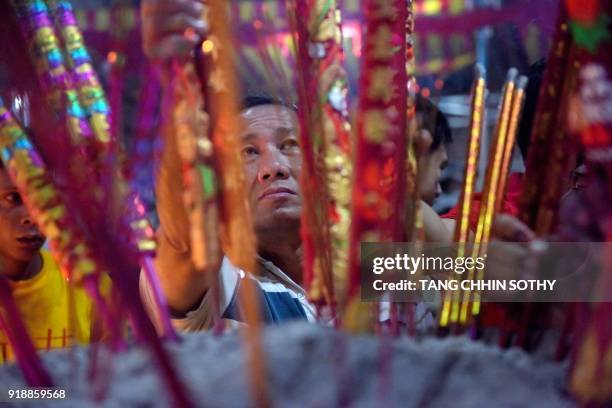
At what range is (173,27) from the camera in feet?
0.97

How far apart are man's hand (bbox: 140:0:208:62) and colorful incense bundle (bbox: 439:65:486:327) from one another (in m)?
0.20

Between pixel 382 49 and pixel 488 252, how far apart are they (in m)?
0.15

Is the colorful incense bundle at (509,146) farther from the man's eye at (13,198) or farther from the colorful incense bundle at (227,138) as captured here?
the man's eye at (13,198)

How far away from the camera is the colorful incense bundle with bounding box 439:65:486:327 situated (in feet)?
1.35

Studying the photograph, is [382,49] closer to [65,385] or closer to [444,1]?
[65,385]

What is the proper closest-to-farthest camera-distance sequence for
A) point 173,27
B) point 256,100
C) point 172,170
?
point 173,27 < point 172,170 < point 256,100

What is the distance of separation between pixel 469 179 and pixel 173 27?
8.6 inches

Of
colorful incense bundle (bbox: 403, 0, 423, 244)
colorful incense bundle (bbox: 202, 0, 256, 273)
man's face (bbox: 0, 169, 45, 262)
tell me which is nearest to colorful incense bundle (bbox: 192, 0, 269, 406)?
colorful incense bundle (bbox: 202, 0, 256, 273)

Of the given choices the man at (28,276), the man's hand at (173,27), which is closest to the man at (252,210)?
the man's hand at (173,27)

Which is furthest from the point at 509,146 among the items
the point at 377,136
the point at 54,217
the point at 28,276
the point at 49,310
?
the point at 28,276

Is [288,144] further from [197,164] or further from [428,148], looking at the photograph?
[197,164]

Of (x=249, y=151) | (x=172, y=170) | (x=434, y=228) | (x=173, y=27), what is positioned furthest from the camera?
(x=249, y=151)

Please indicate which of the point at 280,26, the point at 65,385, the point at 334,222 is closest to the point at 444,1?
the point at 280,26

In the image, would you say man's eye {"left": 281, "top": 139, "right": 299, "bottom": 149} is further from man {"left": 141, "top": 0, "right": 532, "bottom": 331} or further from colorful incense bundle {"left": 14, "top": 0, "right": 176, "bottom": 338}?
colorful incense bundle {"left": 14, "top": 0, "right": 176, "bottom": 338}
